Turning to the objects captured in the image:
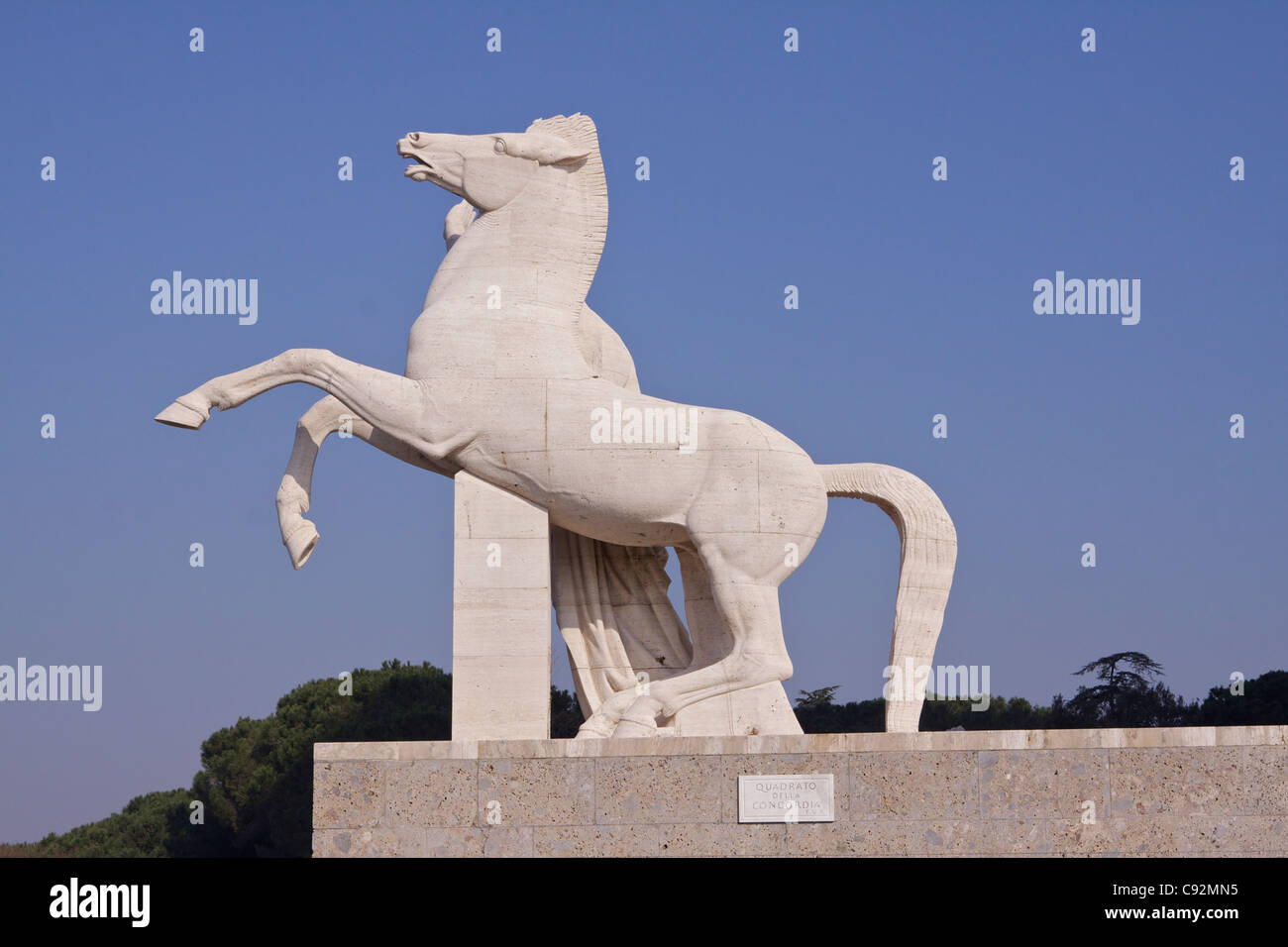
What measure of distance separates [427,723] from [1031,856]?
23.4 meters

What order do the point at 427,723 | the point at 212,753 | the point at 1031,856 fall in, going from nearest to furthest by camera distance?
the point at 1031,856, the point at 427,723, the point at 212,753

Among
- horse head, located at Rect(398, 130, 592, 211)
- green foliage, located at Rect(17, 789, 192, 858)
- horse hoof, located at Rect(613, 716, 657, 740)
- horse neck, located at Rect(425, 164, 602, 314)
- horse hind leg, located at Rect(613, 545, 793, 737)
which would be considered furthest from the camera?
green foliage, located at Rect(17, 789, 192, 858)

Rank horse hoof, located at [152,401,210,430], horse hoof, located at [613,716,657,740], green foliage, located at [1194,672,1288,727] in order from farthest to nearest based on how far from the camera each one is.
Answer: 1. green foliage, located at [1194,672,1288,727]
2. horse hoof, located at [152,401,210,430]
3. horse hoof, located at [613,716,657,740]

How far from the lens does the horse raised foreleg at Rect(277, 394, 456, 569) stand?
13195 millimetres

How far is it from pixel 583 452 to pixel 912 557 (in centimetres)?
284

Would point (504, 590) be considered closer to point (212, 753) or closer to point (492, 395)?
point (492, 395)

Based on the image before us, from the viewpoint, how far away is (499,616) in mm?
12914

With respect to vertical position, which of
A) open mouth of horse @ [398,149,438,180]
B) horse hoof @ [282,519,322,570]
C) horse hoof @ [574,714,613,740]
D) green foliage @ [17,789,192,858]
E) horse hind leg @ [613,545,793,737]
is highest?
open mouth of horse @ [398,149,438,180]

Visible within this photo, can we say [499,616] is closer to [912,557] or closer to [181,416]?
[181,416]

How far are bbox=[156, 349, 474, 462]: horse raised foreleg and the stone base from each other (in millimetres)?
2499

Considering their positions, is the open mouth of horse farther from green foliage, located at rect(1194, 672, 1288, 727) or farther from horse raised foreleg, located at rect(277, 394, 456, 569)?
green foliage, located at rect(1194, 672, 1288, 727)

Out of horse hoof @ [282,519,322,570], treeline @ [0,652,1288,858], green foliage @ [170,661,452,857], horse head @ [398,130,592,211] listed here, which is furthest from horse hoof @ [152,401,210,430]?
green foliage @ [170,661,452,857]

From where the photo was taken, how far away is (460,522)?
13.1 metres

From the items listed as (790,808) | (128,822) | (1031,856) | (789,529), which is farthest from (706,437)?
(128,822)
